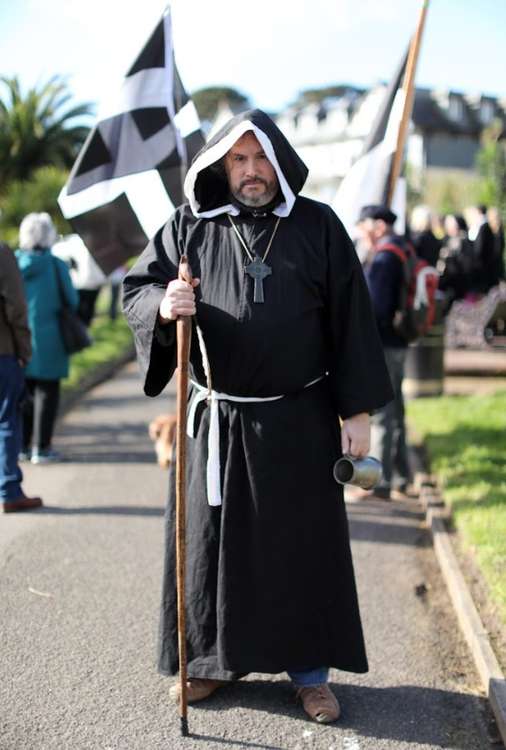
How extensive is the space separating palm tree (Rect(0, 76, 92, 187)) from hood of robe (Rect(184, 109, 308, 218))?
12.4m

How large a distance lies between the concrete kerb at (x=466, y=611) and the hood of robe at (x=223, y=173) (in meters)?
2.16

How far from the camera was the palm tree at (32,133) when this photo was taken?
15.7 m

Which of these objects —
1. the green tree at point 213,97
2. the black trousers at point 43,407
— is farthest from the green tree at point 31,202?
the green tree at point 213,97

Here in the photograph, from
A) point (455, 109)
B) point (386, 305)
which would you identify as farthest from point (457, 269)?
point (455, 109)

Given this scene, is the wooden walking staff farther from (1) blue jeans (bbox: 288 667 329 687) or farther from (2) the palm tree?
(2) the palm tree

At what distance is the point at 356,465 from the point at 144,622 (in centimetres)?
169

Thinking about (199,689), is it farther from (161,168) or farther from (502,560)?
(161,168)

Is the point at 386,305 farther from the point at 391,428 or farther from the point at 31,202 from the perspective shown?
the point at 31,202

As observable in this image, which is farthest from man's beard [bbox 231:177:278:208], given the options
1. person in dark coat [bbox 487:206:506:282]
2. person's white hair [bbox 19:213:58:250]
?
person in dark coat [bbox 487:206:506:282]

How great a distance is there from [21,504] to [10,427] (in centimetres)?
55

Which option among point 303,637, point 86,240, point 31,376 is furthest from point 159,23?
point 303,637

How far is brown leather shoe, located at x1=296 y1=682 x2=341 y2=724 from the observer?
12.1ft

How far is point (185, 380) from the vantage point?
3361 millimetres

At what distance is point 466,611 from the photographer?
15.5 ft
